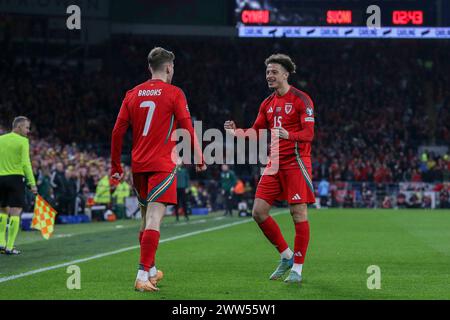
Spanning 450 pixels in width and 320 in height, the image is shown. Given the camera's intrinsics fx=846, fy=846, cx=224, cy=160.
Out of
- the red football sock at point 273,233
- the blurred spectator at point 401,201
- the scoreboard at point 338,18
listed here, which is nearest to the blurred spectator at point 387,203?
the blurred spectator at point 401,201

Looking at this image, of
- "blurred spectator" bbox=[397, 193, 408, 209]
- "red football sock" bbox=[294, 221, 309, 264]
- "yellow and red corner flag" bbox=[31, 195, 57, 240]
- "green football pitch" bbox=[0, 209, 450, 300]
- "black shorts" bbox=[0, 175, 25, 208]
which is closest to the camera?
"green football pitch" bbox=[0, 209, 450, 300]

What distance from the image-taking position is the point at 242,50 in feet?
167

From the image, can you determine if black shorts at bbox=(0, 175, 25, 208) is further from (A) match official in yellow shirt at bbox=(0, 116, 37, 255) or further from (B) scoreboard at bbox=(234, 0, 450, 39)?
(B) scoreboard at bbox=(234, 0, 450, 39)

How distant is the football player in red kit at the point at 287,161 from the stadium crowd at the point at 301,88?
2764cm

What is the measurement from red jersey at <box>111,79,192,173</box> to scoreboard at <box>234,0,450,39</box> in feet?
106

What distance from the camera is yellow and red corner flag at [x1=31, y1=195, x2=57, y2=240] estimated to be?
15.9 metres

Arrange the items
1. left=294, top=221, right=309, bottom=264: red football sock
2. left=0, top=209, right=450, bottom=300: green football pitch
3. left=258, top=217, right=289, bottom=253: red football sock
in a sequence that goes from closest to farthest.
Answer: left=0, top=209, right=450, bottom=300: green football pitch → left=294, top=221, right=309, bottom=264: red football sock → left=258, top=217, right=289, bottom=253: red football sock

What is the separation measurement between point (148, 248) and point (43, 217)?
833 centimetres

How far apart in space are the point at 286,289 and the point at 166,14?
41144 millimetres

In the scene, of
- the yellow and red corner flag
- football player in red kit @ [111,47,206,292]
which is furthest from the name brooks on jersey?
the yellow and red corner flag

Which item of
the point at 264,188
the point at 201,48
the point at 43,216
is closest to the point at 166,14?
the point at 201,48

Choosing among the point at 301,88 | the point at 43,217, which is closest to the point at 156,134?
the point at 43,217

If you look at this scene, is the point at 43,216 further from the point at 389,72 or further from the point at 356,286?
the point at 389,72

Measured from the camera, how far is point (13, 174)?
14.0 m
